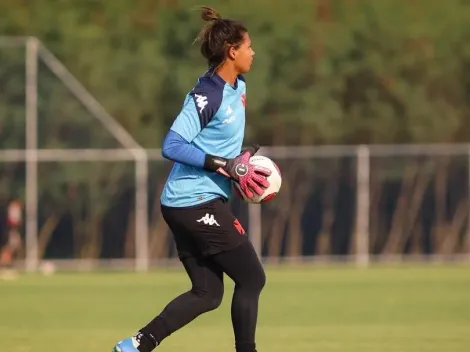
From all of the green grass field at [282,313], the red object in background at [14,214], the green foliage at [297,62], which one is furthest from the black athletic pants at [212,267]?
the green foliage at [297,62]

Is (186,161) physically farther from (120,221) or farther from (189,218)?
(120,221)

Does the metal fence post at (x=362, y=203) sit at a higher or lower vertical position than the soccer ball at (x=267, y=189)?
lower

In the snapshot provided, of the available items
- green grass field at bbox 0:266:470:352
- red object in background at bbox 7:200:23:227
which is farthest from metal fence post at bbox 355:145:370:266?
red object in background at bbox 7:200:23:227

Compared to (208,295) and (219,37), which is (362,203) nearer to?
(208,295)

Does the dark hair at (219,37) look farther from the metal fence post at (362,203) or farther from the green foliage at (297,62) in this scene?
the green foliage at (297,62)

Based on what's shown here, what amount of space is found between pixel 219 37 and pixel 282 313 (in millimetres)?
6405

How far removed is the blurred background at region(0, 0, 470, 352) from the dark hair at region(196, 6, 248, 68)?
11876mm

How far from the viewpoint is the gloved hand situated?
810 centimetres

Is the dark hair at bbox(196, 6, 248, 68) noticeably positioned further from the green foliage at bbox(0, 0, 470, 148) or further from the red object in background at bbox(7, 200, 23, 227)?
the green foliage at bbox(0, 0, 470, 148)

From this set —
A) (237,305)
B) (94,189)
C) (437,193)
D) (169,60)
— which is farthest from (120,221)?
(237,305)

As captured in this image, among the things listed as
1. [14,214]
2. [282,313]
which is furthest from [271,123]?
[282,313]

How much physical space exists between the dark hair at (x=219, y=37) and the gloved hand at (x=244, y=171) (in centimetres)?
57

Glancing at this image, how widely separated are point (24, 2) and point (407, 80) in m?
7.88

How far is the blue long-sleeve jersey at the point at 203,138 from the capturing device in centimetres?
806
